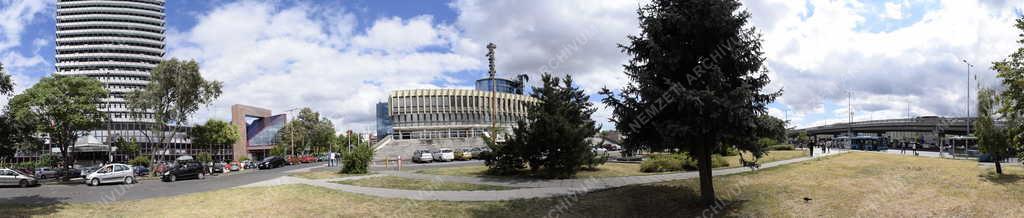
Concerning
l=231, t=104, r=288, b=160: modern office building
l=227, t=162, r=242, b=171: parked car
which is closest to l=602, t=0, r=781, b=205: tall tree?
l=227, t=162, r=242, b=171: parked car

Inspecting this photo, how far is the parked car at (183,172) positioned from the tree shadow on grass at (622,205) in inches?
1003

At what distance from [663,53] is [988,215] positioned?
8.33m

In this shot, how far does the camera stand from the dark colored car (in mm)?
47750

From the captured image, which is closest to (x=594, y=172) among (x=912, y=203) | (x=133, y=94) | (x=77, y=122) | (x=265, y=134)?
(x=912, y=203)

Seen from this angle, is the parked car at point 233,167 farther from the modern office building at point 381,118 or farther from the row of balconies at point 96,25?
the row of balconies at point 96,25

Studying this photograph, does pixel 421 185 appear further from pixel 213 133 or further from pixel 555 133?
pixel 213 133

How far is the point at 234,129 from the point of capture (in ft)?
230

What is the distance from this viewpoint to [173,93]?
126ft

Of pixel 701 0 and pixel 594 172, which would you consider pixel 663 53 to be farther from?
pixel 594 172

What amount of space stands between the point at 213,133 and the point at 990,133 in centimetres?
6984

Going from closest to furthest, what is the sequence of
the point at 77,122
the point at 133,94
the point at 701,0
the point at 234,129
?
1. the point at 701,0
2. the point at 77,122
3. the point at 133,94
4. the point at 234,129

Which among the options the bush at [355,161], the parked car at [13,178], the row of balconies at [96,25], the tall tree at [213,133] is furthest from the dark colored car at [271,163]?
the row of balconies at [96,25]

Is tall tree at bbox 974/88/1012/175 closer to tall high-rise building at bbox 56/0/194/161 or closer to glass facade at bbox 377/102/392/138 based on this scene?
glass facade at bbox 377/102/392/138

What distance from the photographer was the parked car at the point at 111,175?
2769 centimetres
